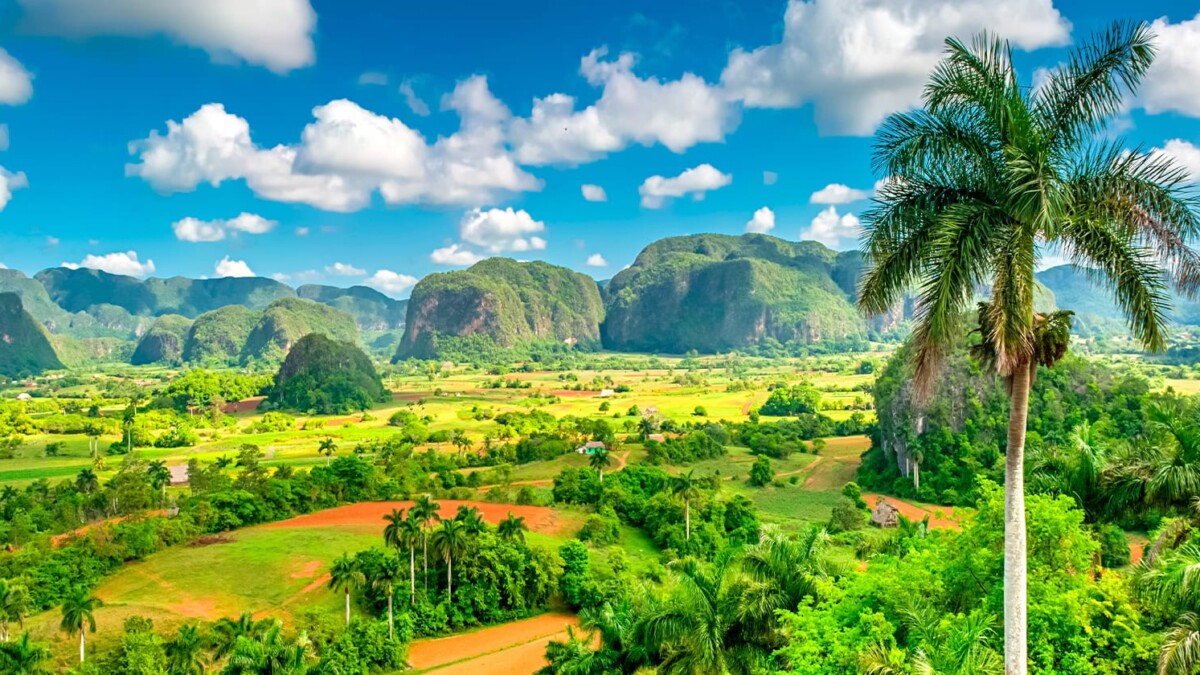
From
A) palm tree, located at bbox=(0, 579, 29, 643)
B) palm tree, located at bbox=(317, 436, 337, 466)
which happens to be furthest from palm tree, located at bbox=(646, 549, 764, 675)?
palm tree, located at bbox=(317, 436, 337, 466)

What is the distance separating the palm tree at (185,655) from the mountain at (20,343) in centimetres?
17127

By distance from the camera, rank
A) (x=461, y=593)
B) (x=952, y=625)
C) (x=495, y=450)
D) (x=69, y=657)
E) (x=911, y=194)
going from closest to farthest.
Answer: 1. (x=911, y=194)
2. (x=952, y=625)
3. (x=69, y=657)
4. (x=461, y=593)
5. (x=495, y=450)

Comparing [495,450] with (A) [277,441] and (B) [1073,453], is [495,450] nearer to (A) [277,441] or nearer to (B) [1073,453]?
(A) [277,441]

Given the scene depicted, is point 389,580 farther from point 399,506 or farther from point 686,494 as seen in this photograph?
point 399,506

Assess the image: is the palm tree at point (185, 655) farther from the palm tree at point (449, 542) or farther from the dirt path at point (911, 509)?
the dirt path at point (911, 509)

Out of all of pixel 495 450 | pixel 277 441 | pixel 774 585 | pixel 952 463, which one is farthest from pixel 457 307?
pixel 774 585

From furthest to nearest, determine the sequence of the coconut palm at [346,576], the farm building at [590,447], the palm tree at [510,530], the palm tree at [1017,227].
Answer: the farm building at [590,447] → the palm tree at [510,530] → the coconut palm at [346,576] → the palm tree at [1017,227]

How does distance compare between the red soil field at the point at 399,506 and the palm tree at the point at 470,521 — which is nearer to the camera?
the palm tree at the point at 470,521

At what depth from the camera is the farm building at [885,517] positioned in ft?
127

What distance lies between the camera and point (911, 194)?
7867mm

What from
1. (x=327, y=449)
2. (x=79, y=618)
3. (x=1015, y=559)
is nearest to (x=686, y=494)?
(x=79, y=618)

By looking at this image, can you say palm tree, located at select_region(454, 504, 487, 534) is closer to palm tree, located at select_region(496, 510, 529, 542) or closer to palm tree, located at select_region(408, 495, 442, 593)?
palm tree, located at select_region(496, 510, 529, 542)

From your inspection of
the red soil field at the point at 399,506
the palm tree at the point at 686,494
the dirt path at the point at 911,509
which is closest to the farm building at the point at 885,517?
the dirt path at the point at 911,509

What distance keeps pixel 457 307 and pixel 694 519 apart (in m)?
168
